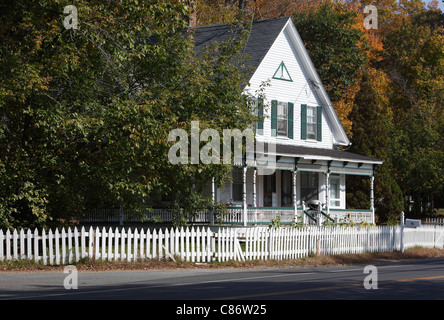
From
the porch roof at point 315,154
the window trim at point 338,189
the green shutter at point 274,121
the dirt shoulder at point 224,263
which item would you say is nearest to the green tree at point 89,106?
the dirt shoulder at point 224,263

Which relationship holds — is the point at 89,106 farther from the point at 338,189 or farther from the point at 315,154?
the point at 338,189

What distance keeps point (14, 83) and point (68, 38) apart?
2329mm

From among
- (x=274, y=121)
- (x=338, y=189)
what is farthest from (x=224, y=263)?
(x=338, y=189)

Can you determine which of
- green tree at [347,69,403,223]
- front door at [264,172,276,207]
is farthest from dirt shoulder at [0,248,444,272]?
green tree at [347,69,403,223]

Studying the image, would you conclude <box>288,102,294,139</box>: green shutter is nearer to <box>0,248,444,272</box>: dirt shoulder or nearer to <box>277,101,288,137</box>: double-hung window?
<box>277,101,288,137</box>: double-hung window

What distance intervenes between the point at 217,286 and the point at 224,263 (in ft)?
22.5

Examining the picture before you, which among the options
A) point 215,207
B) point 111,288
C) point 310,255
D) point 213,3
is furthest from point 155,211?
point 213,3

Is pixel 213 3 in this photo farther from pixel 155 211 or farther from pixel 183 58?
pixel 183 58

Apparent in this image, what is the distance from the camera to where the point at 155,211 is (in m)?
30.4

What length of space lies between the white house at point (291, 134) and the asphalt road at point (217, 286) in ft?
43.5

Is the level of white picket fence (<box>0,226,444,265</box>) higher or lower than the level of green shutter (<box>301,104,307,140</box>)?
lower

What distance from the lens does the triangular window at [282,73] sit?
3278 cm

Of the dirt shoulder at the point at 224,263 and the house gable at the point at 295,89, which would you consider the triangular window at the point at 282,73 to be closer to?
the house gable at the point at 295,89

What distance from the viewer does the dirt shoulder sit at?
59.9ft
